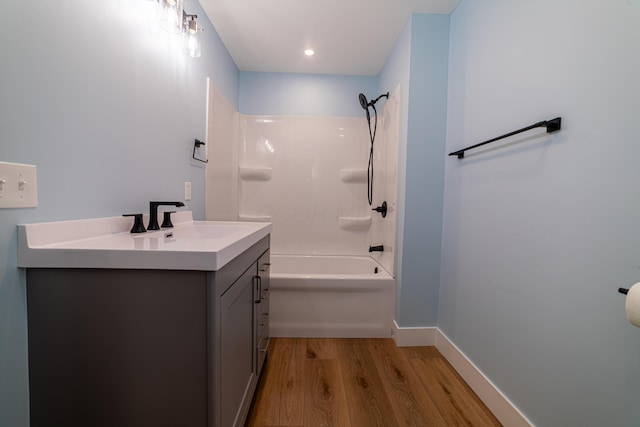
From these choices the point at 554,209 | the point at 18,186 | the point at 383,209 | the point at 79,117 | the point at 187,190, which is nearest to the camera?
the point at 18,186

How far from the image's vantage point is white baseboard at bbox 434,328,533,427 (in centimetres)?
121

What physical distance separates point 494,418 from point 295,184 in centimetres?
233

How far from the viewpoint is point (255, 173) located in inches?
112

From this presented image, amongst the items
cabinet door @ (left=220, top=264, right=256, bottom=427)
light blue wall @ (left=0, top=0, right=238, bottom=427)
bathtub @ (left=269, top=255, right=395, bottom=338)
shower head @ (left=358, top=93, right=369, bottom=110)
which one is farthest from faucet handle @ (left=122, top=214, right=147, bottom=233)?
shower head @ (left=358, top=93, right=369, bottom=110)

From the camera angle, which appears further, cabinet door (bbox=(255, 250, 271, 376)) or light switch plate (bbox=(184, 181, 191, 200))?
light switch plate (bbox=(184, 181, 191, 200))

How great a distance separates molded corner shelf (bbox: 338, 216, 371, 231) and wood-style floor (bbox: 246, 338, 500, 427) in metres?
1.24

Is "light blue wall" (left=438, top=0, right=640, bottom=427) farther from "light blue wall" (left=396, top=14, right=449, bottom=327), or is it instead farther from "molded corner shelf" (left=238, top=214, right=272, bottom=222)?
"molded corner shelf" (left=238, top=214, right=272, bottom=222)

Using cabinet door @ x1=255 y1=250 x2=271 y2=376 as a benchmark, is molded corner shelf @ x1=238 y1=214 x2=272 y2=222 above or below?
above

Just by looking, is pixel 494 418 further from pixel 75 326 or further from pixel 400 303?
pixel 75 326

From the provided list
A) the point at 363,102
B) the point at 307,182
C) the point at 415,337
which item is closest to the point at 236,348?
the point at 415,337

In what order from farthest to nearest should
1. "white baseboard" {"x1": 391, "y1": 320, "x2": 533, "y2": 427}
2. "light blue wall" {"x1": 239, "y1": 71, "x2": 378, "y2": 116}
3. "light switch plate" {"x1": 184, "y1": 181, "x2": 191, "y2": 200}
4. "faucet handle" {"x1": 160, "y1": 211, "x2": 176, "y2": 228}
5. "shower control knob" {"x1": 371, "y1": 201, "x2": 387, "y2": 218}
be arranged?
"light blue wall" {"x1": 239, "y1": 71, "x2": 378, "y2": 116}, "shower control knob" {"x1": 371, "y1": 201, "x2": 387, "y2": 218}, "light switch plate" {"x1": 184, "y1": 181, "x2": 191, "y2": 200}, "faucet handle" {"x1": 160, "y1": 211, "x2": 176, "y2": 228}, "white baseboard" {"x1": 391, "y1": 320, "x2": 533, "y2": 427}

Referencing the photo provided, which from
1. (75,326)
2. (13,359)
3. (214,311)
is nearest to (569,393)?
(214,311)

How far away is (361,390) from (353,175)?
1.96 metres

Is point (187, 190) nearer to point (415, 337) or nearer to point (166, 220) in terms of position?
point (166, 220)
